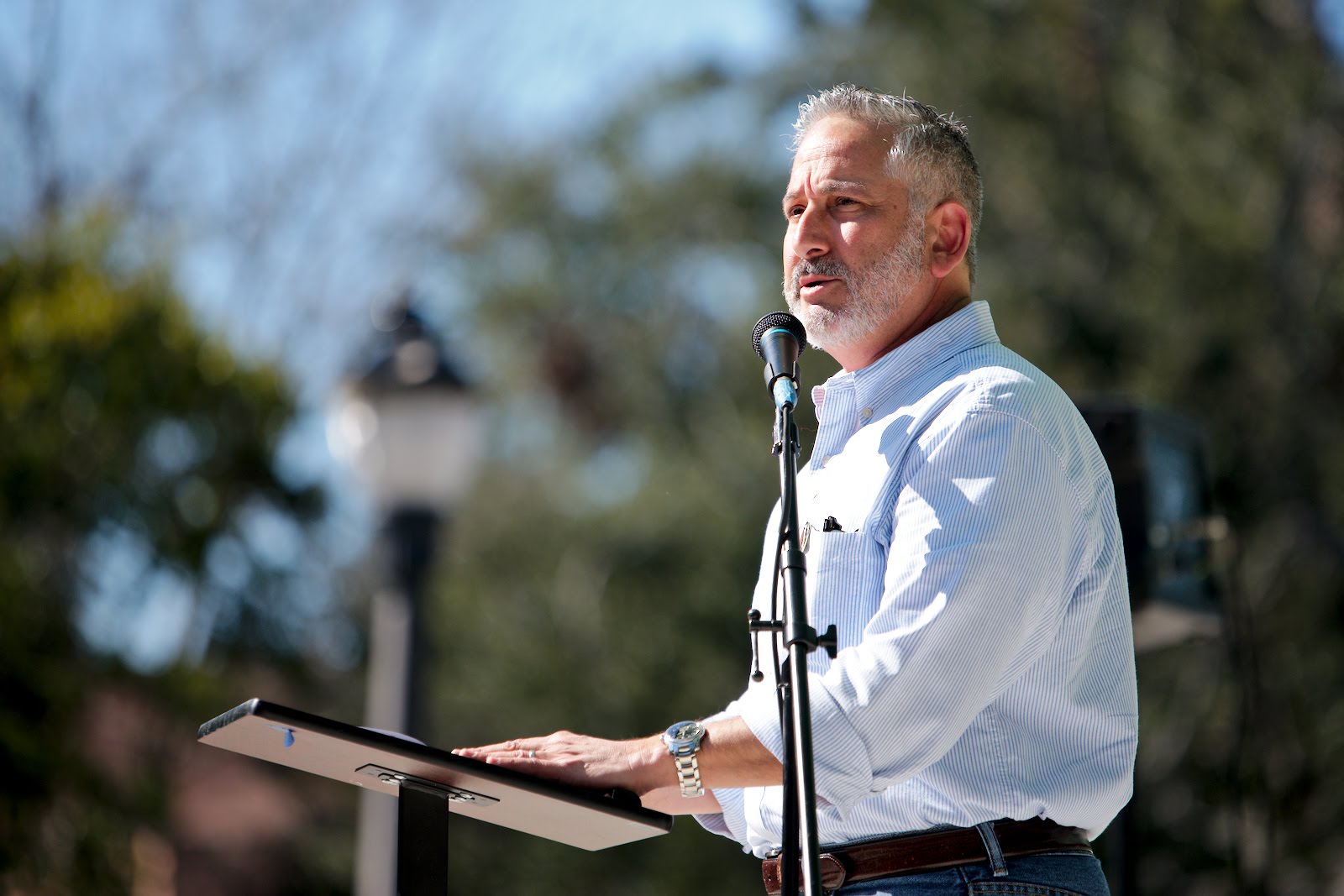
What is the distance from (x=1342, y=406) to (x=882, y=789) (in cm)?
861

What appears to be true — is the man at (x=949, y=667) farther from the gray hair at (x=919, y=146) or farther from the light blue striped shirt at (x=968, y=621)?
the gray hair at (x=919, y=146)

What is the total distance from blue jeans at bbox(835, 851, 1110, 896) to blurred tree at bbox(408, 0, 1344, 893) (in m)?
4.80

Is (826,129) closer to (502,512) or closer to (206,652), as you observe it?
(206,652)

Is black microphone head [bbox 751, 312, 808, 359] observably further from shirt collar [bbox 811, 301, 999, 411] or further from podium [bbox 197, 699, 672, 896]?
podium [bbox 197, 699, 672, 896]

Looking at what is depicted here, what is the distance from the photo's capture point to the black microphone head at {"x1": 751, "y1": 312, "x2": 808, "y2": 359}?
1.98 m

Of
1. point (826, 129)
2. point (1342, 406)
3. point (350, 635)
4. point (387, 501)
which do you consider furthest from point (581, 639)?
point (826, 129)

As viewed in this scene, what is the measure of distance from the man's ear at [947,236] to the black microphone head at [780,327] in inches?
9.9

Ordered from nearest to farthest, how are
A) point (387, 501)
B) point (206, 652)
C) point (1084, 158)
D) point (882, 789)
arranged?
point (882, 789), point (387, 501), point (206, 652), point (1084, 158)

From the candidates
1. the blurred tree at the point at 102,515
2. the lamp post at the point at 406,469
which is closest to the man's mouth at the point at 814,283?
the lamp post at the point at 406,469


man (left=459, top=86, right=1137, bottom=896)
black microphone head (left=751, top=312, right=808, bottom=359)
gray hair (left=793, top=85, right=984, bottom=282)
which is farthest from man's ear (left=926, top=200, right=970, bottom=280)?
black microphone head (left=751, top=312, right=808, bottom=359)

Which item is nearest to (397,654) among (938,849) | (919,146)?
(919,146)

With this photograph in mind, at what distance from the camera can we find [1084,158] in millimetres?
10477

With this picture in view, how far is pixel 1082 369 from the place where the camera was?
938 centimetres

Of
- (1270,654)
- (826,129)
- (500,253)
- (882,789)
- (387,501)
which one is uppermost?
(500,253)
